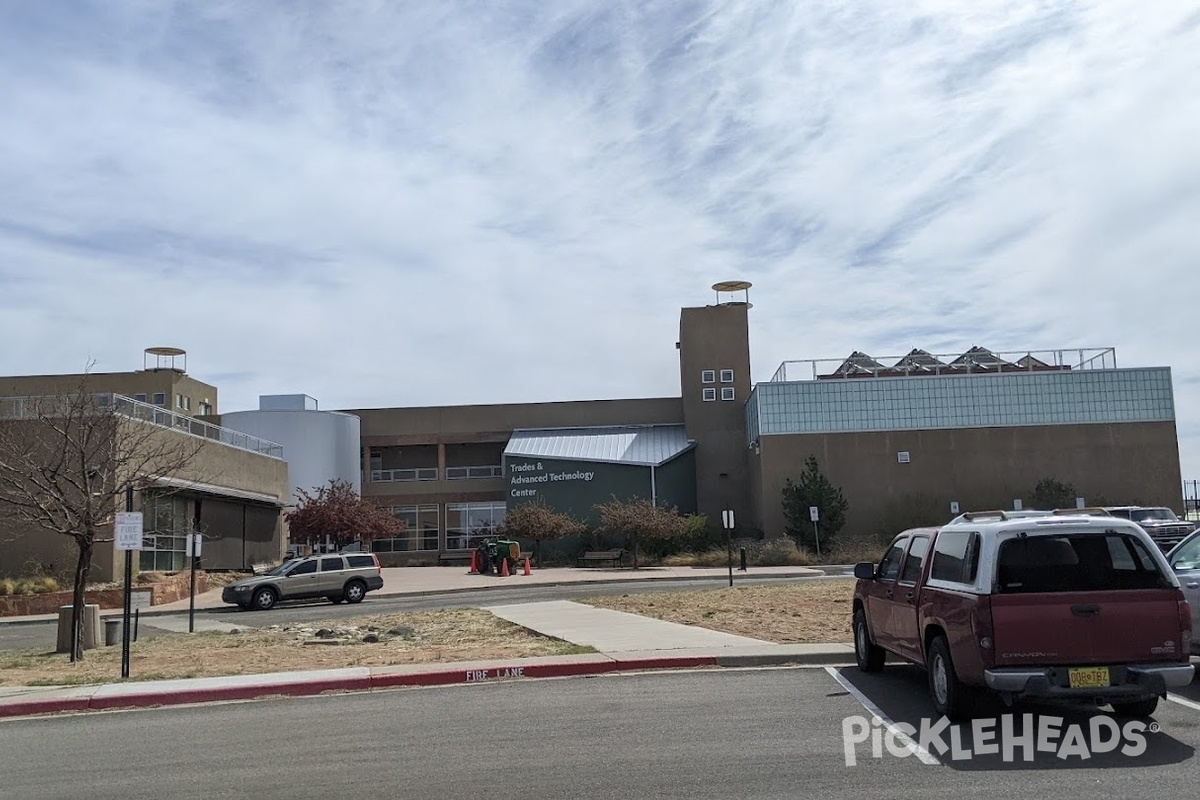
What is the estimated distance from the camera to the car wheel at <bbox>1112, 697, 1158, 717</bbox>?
9171mm

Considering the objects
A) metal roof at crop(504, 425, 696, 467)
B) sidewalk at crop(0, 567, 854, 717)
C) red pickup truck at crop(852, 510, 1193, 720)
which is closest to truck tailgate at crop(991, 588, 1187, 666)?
red pickup truck at crop(852, 510, 1193, 720)

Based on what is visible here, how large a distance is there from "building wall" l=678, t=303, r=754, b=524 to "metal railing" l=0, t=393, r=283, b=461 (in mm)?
23111

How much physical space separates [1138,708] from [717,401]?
48.0 meters

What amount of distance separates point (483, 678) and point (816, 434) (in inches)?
1508

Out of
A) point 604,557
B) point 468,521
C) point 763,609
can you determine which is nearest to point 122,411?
point 763,609

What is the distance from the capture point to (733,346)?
189ft

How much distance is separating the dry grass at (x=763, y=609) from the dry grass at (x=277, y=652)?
3.12 metres

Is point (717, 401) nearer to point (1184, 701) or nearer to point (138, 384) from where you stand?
point (138, 384)

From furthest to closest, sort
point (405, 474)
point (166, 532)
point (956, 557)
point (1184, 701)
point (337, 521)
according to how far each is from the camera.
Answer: point (405, 474)
point (337, 521)
point (166, 532)
point (1184, 701)
point (956, 557)

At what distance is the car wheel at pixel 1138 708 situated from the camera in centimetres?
917

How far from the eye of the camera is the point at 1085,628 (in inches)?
336

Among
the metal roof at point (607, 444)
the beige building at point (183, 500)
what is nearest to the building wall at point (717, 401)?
the metal roof at point (607, 444)

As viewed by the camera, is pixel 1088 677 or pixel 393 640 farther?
pixel 393 640

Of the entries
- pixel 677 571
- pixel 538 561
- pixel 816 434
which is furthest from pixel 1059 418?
pixel 538 561
